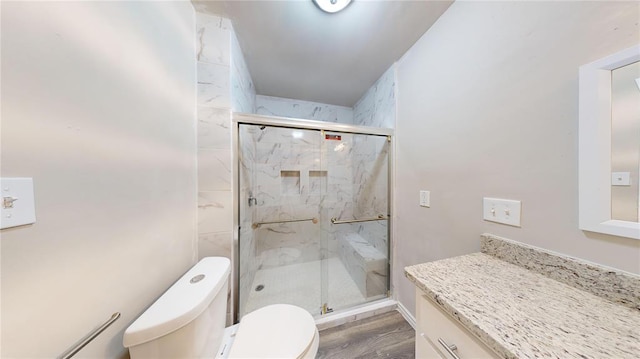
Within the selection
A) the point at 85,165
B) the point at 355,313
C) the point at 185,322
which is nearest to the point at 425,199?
the point at 355,313

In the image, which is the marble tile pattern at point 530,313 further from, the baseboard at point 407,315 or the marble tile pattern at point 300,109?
the marble tile pattern at point 300,109

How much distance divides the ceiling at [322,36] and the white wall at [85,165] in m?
0.54

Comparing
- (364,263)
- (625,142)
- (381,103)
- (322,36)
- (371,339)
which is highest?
(322,36)

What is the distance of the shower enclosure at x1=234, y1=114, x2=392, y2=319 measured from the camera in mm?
1633

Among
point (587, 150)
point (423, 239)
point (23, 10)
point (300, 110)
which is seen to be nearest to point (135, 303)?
point (23, 10)

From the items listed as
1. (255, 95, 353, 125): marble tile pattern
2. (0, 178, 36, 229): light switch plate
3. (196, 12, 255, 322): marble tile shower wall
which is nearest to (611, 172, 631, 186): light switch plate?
(0, 178, 36, 229): light switch plate

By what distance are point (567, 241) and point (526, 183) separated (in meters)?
0.24

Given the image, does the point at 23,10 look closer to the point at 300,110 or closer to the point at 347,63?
the point at 347,63

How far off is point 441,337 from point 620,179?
77 centimetres

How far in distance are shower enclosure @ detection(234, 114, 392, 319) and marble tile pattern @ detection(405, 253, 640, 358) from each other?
1.04 metres

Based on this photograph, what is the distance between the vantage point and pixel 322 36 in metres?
1.30

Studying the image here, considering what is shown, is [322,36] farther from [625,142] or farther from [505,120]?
[625,142]

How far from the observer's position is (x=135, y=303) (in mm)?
664

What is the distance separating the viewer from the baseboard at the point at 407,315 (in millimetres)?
1387
